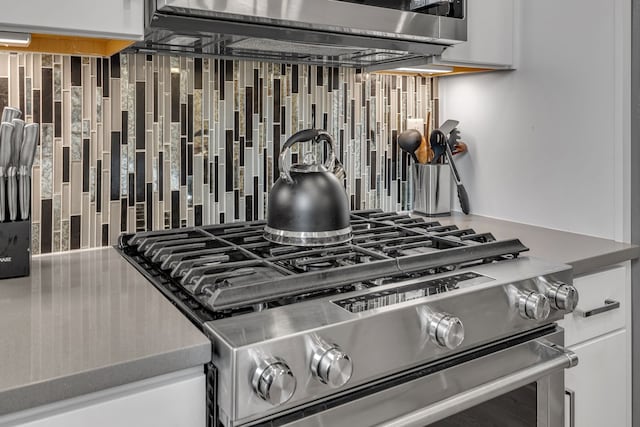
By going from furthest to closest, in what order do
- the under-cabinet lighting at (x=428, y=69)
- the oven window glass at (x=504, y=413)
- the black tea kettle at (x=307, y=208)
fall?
1. the under-cabinet lighting at (x=428, y=69)
2. the black tea kettle at (x=307, y=208)
3. the oven window glass at (x=504, y=413)

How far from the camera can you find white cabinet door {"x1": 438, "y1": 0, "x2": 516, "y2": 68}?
1.62 metres

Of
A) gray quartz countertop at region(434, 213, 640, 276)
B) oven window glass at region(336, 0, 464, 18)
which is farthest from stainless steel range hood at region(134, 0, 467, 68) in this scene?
gray quartz countertop at region(434, 213, 640, 276)

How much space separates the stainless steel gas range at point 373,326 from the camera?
827mm

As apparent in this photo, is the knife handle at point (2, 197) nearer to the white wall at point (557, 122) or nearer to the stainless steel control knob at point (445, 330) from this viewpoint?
the stainless steel control knob at point (445, 330)

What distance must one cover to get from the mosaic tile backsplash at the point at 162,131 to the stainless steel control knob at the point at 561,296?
2.81 feet

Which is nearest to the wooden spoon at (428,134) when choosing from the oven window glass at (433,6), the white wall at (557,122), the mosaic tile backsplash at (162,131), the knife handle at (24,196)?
the white wall at (557,122)

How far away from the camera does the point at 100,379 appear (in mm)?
738

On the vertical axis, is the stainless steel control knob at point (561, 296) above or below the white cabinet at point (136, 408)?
above

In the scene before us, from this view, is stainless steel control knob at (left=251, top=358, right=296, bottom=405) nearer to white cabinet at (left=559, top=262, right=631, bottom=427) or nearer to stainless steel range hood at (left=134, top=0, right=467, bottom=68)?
stainless steel range hood at (left=134, top=0, right=467, bottom=68)

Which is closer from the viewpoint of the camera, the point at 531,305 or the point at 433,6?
the point at 531,305

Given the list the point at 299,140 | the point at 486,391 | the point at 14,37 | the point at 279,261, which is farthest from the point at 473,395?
the point at 14,37

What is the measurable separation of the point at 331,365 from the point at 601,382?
3.32 feet

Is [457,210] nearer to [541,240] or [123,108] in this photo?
[541,240]

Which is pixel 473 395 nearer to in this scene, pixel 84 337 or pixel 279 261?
pixel 279 261
